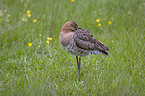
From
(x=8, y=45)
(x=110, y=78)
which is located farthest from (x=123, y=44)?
(x=8, y=45)

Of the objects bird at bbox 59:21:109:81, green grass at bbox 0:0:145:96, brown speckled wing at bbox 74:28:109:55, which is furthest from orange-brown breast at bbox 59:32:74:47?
green grass at bbox 0:0:145:96

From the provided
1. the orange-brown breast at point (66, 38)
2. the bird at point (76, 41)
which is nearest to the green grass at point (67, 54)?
the bird at point (76, 41)

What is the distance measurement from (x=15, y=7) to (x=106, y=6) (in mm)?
2964

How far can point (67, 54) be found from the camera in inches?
211

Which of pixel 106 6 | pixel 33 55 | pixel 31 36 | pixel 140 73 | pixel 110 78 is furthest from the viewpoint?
pixel 106 6

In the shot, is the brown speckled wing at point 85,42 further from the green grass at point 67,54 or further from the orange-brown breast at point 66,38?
the green grass at point 67,54

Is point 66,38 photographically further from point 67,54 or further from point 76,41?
Answer: point 67,54

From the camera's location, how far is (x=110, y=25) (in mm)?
6352

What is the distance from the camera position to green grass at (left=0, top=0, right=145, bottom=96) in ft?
13.1

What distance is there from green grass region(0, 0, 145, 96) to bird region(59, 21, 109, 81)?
1.61ft

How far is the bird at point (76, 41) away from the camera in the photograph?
423 centimetres

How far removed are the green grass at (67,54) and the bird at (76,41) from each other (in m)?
0.49

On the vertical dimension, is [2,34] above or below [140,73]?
above

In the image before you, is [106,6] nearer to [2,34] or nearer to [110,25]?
[110,25]
